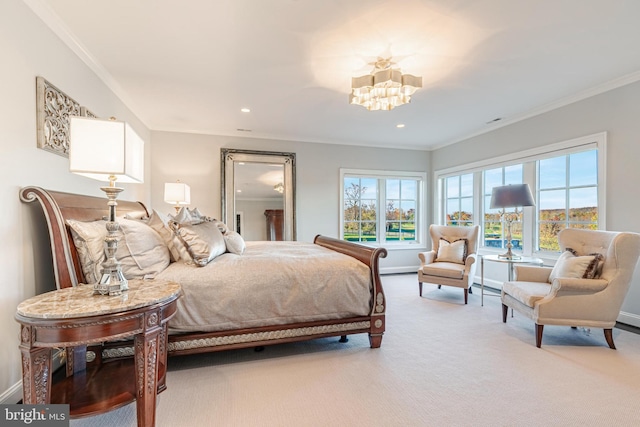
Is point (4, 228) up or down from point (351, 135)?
down

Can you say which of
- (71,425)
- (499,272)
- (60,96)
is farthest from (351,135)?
(71,425)

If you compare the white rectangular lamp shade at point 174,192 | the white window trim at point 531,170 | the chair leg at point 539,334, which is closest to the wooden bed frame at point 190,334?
the white rectangular lamp shade at point 174,192

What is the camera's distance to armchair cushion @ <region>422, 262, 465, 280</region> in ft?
12.7

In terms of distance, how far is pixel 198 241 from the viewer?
2.36 metres

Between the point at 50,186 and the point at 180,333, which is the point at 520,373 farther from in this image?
the point at 50,186

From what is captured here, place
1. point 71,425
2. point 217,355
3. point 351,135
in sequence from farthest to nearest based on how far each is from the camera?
point 351,135 → point 217,355 → point 71,425

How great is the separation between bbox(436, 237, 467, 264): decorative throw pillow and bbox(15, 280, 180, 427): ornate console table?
3804mm

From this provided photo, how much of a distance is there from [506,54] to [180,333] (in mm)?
3474

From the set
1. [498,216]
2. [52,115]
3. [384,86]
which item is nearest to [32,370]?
[52,115]

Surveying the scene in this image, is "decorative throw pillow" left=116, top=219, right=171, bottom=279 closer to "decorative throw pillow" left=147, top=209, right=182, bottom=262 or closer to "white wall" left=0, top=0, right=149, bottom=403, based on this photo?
"decorative throw pillow" left=147, top=209, right=182, bottom=262

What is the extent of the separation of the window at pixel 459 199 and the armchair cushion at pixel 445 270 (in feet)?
4.76

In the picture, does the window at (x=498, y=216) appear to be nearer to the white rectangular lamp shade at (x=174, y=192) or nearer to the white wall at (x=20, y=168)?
the white rectangular lamp shade at (x=174, y=192)

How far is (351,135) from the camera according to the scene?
200 inches

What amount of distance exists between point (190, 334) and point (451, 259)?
11.9 feet
